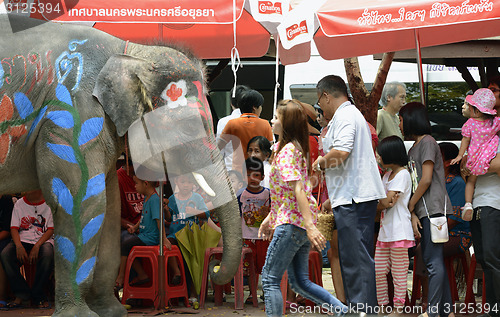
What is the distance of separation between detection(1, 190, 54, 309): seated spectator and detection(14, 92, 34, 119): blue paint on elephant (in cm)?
222

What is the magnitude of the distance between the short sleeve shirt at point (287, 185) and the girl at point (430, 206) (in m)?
1.20

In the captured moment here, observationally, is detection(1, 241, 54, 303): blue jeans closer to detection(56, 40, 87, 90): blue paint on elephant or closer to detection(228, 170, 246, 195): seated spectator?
detection(228, 170, 246, 195): seated spectator

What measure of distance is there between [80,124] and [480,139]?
10.9ft

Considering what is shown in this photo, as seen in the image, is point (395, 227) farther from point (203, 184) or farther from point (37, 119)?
point (37, 119)

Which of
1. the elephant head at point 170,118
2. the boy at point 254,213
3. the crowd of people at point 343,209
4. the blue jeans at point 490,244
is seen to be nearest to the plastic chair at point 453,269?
the crowd of people at point 343,209

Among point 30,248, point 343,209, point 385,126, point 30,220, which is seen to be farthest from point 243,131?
point 343,209

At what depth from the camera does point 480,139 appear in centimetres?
654

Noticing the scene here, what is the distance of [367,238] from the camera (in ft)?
20.1

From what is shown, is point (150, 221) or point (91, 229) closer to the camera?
point (91, 229)

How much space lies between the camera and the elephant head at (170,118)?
551 cm

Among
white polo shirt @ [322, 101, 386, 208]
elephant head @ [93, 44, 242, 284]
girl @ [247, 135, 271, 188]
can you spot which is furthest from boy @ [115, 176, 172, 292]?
white polo shirt @ [322, 101, 386, 208]

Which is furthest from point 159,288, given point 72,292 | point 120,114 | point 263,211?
point 120,114

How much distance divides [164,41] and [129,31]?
2086 mm

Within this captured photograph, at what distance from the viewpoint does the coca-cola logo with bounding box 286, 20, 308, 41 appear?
21.7ft
